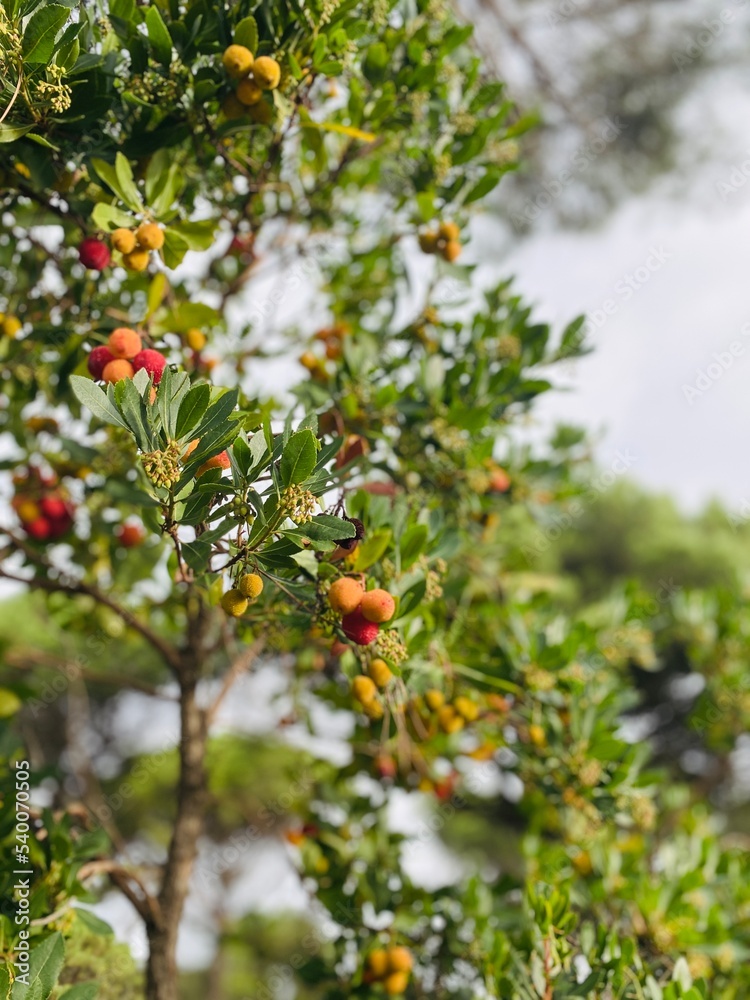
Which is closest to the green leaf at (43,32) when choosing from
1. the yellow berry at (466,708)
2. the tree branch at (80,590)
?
the tree branch at (80,590)

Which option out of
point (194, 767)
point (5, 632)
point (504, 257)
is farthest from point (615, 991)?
point (5, 632)

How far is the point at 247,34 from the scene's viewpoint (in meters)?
1.48

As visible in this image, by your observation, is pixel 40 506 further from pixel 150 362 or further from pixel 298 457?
pixel 298 457

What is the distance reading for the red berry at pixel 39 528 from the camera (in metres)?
2.26

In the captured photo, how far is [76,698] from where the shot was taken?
15.1 ft

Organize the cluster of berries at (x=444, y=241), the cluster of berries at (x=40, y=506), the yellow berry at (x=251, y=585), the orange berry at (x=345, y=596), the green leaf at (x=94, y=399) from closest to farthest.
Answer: the green leaf at (x=94, y=399)
the yellow berry at (x=251, y=585)
the orange berry at (x=345, y=596)
the cluster of berries at (x=444, y=241)
the cluster of berries at (x=40, y=506)

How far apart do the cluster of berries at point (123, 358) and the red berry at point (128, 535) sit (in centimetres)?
102

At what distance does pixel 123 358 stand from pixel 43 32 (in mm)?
520

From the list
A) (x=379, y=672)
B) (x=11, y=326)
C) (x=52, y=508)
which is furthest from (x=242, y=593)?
(x=52, y=508)

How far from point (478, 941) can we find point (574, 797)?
0.47 metres

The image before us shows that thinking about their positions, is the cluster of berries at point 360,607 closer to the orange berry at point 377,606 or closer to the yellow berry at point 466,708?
the orange berry at point 377,606

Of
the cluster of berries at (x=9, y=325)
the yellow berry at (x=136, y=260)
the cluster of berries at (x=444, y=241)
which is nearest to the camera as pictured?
the yellow berry at (x=136, y=260)

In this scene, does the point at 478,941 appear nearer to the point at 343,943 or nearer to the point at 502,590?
the point at 343,943

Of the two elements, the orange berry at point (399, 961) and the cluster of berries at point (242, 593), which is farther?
the orange berry at point (399, 961)
